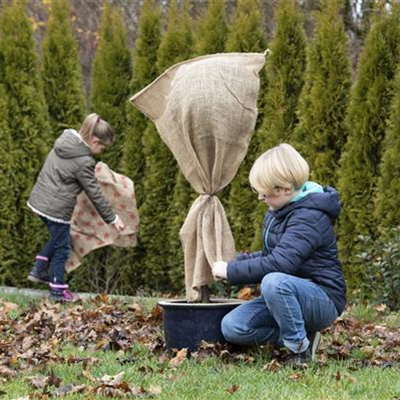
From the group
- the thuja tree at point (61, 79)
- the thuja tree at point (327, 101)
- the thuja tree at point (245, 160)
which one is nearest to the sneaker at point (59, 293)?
the thuja tree at point (245, 160)

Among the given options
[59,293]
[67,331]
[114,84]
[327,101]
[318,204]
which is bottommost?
[59,293]

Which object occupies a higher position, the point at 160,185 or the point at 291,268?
the point at 291,268

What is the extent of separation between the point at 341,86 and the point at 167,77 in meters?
2.91

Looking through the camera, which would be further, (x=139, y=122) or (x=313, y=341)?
(x=139, y=122)

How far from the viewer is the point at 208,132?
4961 millimetres

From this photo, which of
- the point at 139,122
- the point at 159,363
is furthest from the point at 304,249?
the point at 139,122

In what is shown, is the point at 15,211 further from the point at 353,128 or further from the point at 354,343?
the point at 354,343

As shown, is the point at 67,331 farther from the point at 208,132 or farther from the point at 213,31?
the point at 213,31

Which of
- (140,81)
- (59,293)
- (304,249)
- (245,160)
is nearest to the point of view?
(304,249)

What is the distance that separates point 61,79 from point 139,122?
40.2 inches

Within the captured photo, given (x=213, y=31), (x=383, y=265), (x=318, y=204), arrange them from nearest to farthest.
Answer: (x=318, y=204) < (x=383, y=265) < (x=213, y=31)

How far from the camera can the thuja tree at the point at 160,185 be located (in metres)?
8.77

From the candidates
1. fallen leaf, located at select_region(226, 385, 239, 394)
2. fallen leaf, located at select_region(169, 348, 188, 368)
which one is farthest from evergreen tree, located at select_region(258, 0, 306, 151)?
fallen leaf, located at select_region(226, 385, 239, 394)

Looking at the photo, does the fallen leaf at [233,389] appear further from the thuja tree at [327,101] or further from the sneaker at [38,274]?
the sneaker at [38,274]
